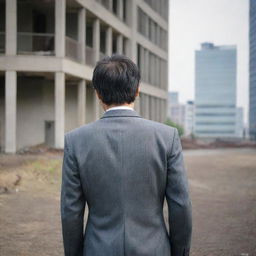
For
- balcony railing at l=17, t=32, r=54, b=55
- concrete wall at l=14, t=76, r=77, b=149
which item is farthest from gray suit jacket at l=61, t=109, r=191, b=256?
concrete wall at l=14, t=76, r=77, b=149

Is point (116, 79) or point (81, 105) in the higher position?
point (81, 105)

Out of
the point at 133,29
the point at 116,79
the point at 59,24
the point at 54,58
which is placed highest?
the point at 133,29

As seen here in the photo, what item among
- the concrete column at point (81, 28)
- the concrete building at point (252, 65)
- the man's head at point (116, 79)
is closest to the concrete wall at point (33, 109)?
the concrete column at point (81, 28)

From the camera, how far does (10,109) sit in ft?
69.7

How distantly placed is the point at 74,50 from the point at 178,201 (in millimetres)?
23118

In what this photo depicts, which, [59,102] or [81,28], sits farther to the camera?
[81,28]

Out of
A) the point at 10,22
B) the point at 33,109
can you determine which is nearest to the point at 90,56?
the point at 33,109

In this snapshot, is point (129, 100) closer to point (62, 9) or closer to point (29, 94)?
point (62, 9)

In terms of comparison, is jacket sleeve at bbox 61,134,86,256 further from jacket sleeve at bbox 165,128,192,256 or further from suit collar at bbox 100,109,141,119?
jacket sleeve at bbox 165,128,192,256

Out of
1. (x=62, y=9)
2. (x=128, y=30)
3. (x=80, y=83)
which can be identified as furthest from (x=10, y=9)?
(x=128, y=30)

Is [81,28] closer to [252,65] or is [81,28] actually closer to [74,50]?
[74,50]

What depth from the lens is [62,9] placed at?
22.3 meters

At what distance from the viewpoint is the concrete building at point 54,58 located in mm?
21359

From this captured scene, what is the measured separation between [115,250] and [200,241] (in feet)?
14.4
